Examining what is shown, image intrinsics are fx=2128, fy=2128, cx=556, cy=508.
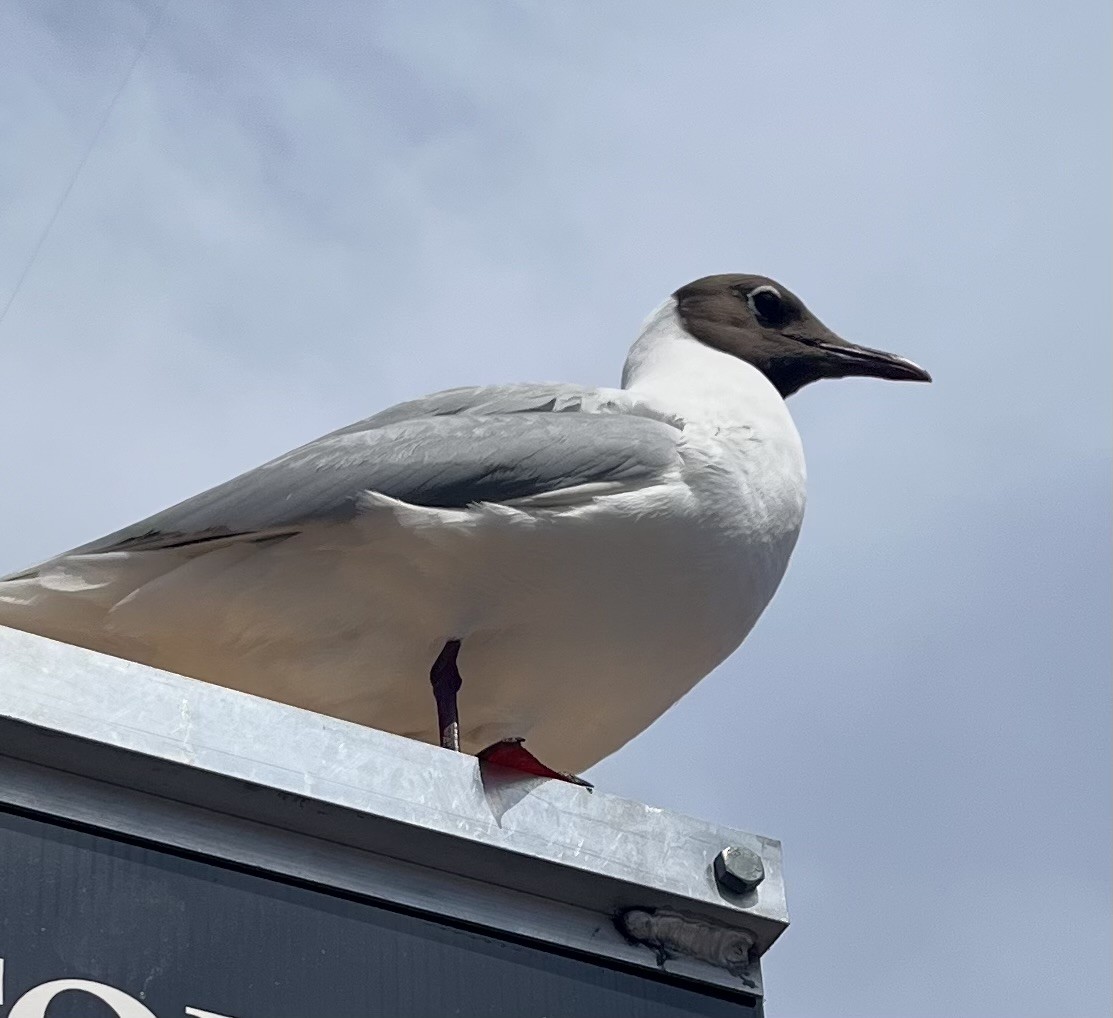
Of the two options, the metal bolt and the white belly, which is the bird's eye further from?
the metal bolt

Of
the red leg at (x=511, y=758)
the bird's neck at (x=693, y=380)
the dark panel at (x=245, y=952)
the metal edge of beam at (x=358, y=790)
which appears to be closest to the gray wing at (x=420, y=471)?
the bird's neck at (x=693, y=380)

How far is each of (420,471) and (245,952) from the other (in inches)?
55.4

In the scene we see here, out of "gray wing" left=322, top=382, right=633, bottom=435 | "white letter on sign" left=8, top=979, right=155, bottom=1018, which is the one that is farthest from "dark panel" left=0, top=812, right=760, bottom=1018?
"gray wing" left=322, top=382, right=633, bottom=435

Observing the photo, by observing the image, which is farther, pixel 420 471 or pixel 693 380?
pixel 693 380

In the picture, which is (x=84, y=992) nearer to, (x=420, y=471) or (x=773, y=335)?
(x=420, y=471)

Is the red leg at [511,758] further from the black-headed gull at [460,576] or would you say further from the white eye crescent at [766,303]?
the white eye crescent at [766,303]

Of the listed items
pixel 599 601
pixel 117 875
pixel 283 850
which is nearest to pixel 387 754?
pixel 283 850

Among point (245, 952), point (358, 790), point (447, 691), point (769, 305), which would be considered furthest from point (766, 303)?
point (245, 952)

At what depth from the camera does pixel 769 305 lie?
410 cm

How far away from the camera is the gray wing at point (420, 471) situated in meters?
3.08

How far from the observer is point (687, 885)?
2.01 metres

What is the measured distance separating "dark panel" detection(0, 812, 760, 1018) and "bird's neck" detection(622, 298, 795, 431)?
62.4 inches

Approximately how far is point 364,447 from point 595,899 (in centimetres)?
131

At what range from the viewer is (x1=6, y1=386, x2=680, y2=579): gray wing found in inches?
121
